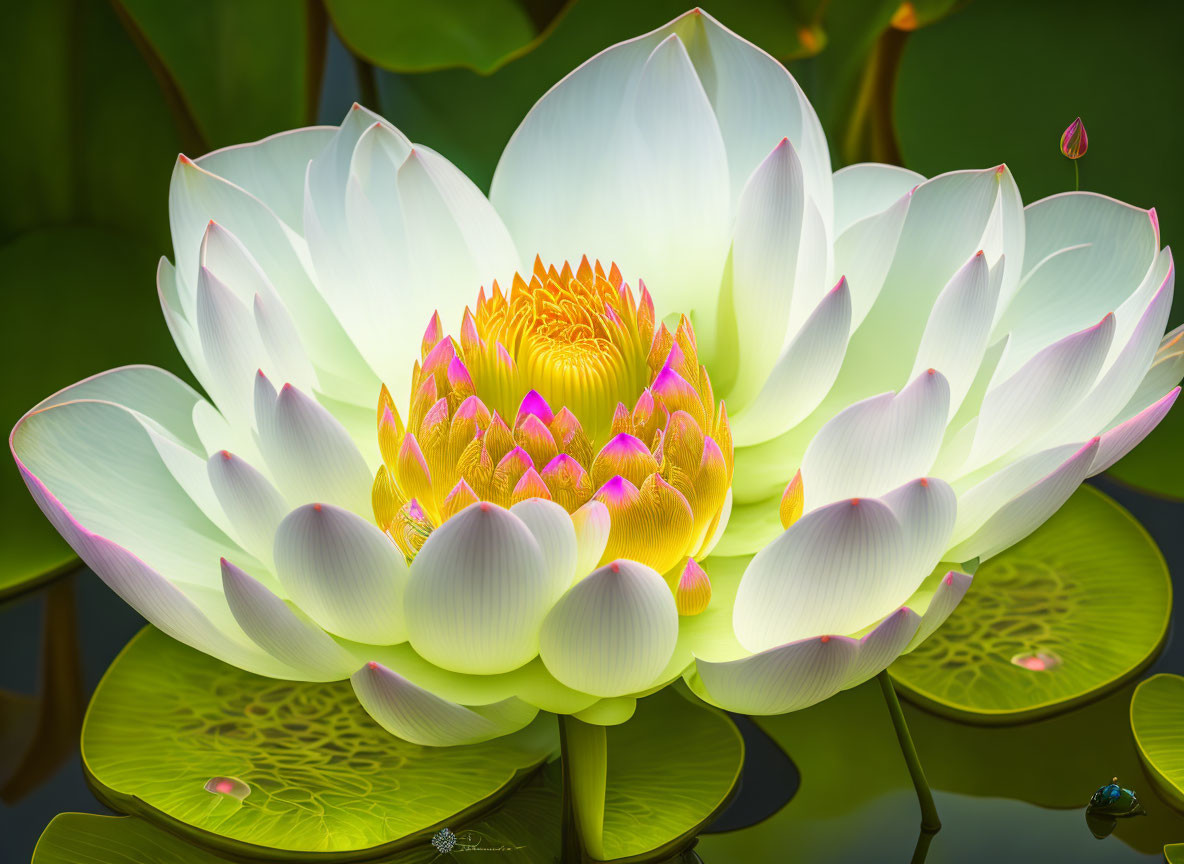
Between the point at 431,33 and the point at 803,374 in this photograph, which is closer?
the point at 803,374

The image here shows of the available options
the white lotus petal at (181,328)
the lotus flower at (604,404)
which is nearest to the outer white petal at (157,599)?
the lotus flower at (604,404)

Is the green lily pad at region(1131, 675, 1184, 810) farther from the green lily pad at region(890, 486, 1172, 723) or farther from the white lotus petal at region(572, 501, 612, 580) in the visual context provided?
the white lotus petal at region(572, 501, 612, 580)

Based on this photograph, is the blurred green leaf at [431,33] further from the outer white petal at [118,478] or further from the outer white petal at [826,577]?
the outer white petal at [826,577]

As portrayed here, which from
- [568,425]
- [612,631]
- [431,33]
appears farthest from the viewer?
[431,33]

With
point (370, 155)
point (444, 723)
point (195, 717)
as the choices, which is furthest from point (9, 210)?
point (444, 723)

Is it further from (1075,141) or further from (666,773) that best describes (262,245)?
(1075,141)

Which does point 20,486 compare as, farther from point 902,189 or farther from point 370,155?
point 902,189

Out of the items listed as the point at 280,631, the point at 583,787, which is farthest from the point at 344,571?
the point at 583,787
